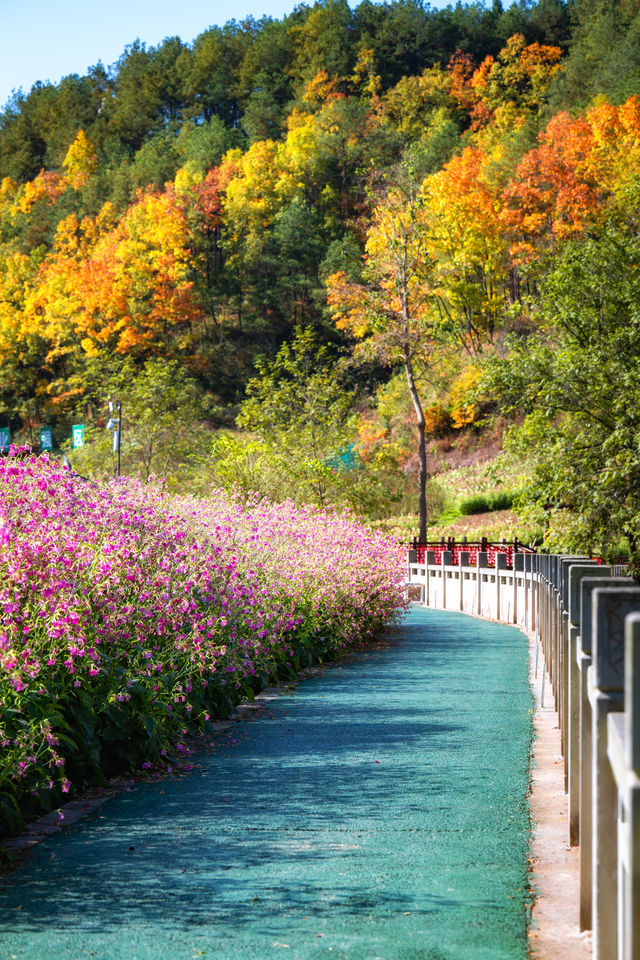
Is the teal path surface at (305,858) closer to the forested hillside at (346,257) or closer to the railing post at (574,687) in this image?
the railing post at (574,687)

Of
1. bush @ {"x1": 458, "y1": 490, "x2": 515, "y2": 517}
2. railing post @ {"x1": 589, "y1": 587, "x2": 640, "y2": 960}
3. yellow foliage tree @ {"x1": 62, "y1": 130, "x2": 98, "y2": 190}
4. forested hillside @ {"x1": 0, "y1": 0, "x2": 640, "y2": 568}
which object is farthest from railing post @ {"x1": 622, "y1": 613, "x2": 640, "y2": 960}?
yellow foliage tree @ {"x1": 62, "y1": 130, "x2": 98, "y2": 190}

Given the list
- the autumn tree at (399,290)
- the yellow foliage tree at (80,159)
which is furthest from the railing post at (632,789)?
the yellow foliage tree at (80,159)

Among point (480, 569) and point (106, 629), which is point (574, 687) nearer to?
point (106, 629)

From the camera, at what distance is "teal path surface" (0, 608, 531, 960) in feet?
11.7

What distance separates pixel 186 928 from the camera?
3666 millimetres

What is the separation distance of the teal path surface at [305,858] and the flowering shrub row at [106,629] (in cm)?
33

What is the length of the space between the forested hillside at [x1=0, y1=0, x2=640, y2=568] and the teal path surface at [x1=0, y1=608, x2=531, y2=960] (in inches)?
503

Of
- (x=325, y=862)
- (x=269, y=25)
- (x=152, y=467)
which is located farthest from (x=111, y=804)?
(x=269, y=25)

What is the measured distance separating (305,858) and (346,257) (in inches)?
2396

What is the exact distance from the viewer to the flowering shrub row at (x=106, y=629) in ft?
16.9

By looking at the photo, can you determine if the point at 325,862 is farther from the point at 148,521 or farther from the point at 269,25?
the point at 269,25

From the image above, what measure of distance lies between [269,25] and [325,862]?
103494 millimetres

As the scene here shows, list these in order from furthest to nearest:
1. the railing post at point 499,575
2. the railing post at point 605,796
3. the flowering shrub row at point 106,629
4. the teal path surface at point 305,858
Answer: the railing post at point 499,575
the flowering shrub row at point 106,629
the teal path surface at point 305,858
the railing post at point 605,796

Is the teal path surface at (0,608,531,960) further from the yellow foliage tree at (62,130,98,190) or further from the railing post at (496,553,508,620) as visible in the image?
the yellow foliage tree at (62,130,98,190)
